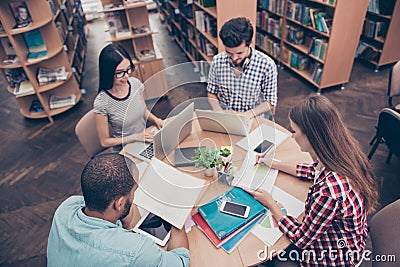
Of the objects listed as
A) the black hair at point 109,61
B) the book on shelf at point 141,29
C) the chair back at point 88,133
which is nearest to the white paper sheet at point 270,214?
the black hair at point 109,61

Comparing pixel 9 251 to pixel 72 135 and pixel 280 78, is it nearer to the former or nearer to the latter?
pixel 72 135

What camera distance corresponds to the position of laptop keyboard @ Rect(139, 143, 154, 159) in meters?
1.76

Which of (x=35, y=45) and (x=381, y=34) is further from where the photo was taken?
(x=381, y=34)

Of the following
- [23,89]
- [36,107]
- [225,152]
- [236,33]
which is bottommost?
[36,107]

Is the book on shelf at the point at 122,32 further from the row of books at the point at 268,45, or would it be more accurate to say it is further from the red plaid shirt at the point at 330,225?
the red plaid shirt at the point at 330,225

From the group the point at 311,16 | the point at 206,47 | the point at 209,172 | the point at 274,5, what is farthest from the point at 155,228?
the point at 274,5

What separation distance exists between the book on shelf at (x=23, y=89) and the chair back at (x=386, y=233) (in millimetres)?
3798

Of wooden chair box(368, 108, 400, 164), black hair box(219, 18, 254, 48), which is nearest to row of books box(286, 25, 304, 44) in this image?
wooden chair box(368, 108, 400, 164)

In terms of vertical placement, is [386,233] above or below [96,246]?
below

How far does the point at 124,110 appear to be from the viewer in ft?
6.72

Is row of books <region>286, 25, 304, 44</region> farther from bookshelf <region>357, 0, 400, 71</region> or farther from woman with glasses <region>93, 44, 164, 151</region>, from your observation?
woman with glasses <region>93, 44, 164, 151</region>

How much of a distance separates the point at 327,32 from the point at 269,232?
2986mm

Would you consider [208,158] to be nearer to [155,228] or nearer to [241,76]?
[155,228]

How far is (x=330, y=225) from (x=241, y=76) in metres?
1.30
